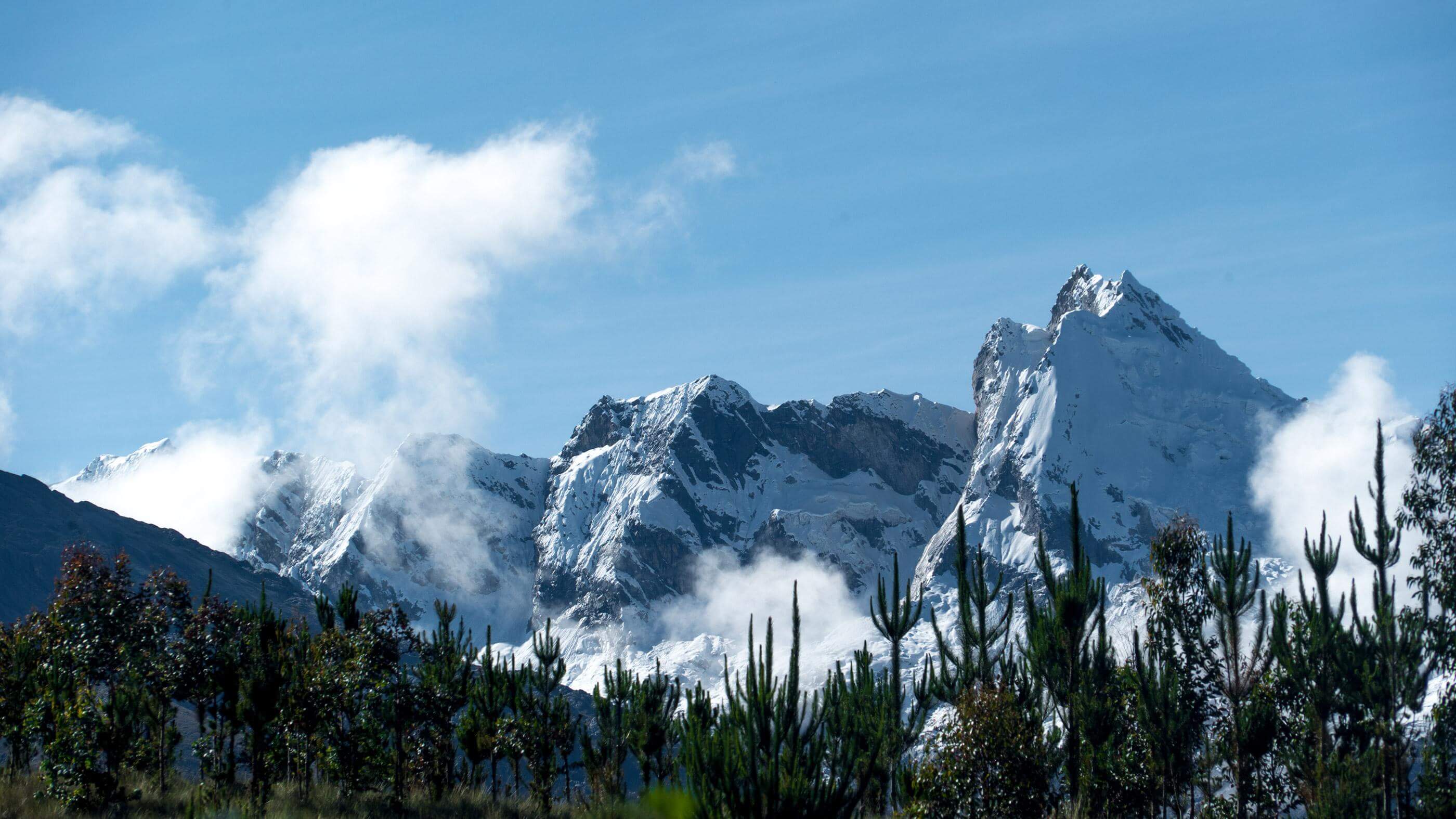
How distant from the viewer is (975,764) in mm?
29469

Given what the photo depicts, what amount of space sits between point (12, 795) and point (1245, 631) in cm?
17970

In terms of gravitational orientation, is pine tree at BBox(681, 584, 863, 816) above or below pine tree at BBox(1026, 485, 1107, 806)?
below

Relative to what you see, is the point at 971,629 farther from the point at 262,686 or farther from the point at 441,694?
the point at 262,686

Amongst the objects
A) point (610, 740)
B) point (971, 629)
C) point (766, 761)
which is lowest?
point (766, 761)

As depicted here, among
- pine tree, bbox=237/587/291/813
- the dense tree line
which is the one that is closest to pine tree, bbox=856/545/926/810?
the dense tree line

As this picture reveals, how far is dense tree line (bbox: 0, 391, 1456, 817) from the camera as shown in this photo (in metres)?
30.2

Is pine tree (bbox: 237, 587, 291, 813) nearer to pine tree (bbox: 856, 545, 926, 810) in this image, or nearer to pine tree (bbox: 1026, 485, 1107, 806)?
pine tree (bbox: 856, 545, 926, 810)

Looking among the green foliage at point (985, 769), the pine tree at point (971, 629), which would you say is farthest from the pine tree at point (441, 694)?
the green foliage at point (985, 769)

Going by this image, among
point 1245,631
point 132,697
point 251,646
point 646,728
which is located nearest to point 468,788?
point 646,728

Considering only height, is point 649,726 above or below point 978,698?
below

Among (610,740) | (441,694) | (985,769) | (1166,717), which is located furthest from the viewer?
(610,740)

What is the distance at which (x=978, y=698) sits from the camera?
3098 cm

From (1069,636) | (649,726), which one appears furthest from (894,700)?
(649,726)

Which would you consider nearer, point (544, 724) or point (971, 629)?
point (971, 629)
